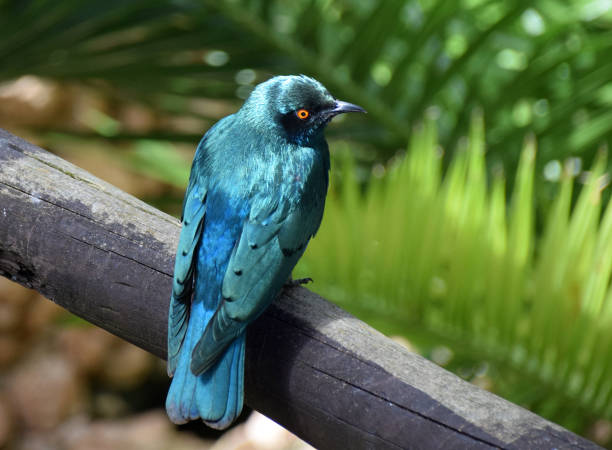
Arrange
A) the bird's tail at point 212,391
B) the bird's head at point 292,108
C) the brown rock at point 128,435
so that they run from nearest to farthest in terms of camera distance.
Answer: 1. the bird's tail at point 212,391
2. the bird's head at point 292,108
3. the brown rock at point 128,435

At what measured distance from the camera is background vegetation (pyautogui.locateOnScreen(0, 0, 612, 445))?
8.38ft

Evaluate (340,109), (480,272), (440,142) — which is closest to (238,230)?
(340,109)

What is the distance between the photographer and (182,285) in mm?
1769

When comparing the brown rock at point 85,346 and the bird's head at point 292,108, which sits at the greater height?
the bird's head at point 292,108

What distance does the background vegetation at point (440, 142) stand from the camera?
255 cm

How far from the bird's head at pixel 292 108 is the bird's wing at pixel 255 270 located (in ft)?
1.07

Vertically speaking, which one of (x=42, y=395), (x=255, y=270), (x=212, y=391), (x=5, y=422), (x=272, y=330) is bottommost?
(x=5, y=422)

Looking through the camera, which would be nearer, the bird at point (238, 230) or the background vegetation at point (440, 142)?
the bird at point (238, 230)

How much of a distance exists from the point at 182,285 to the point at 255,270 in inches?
6.9

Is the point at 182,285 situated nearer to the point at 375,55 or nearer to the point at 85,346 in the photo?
the point at 375,55

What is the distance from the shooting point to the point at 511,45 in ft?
12.1

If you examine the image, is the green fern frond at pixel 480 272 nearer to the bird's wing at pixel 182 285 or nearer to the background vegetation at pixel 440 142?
the background vegetation at pixel 440 142

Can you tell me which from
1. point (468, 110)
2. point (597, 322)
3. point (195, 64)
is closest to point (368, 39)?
point (468, 110)

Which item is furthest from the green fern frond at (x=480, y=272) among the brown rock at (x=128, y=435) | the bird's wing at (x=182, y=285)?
the brown rock at (x=128, y=435)
